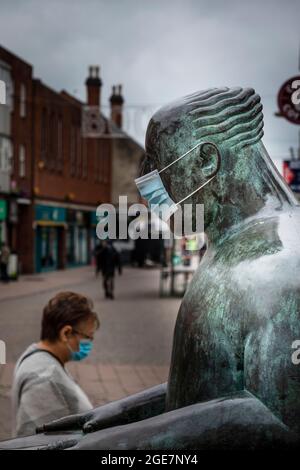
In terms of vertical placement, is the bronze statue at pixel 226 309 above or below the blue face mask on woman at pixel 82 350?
Answer: above

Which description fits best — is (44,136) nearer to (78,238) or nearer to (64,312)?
(78,238)

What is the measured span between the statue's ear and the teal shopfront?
30111 mm

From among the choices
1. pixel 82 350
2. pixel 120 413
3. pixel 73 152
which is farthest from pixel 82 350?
pixel 73 152

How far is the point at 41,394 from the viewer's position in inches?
125

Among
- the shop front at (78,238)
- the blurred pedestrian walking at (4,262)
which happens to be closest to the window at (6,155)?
the blurred pedestrian walking at (4,262)

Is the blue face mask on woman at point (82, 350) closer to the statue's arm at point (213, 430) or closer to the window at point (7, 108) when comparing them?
the statue's arm at point (213, 430)

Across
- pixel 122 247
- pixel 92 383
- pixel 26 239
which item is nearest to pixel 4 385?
pixel 92 383

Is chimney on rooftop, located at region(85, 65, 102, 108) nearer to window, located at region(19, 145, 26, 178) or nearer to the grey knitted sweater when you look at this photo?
window, located at region(19, 145, 26, 178)

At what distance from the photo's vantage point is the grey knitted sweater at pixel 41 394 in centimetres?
315

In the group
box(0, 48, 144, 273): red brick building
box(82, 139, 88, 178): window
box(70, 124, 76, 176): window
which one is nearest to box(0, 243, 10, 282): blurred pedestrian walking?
box(0, 48, 144, 273): red brick building

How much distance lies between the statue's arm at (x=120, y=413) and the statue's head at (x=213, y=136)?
52 cm
